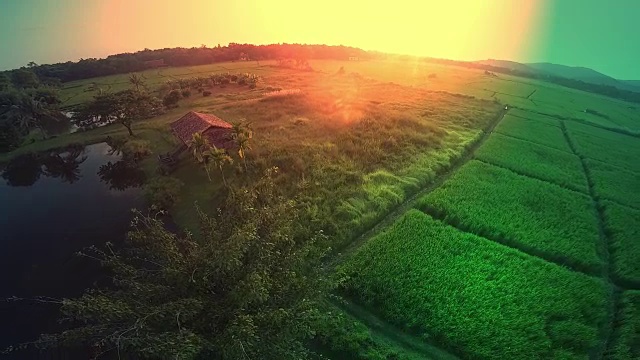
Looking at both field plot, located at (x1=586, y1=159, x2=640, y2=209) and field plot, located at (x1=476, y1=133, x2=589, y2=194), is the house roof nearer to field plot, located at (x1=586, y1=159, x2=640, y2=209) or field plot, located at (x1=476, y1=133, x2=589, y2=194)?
field plot, located at (x1=476, y1=133, x2=589, y2=194)

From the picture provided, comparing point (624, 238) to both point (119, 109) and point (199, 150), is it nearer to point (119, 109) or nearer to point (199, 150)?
point (199, 150)

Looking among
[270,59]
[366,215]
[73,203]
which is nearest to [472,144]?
[366,215]

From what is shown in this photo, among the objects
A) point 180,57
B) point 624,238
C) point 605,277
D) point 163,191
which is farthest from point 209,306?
point 180,57

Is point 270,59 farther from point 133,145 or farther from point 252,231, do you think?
point 252,231

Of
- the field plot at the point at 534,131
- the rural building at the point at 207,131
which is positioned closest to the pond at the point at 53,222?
the rural building at the point at 207,131

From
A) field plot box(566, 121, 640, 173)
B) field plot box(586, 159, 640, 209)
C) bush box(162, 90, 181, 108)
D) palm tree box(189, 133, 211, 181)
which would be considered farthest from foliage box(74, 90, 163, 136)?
field plot box(566, 121, 640, 173)

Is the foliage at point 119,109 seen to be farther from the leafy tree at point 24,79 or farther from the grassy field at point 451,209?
the leafy tree at point 24,79
